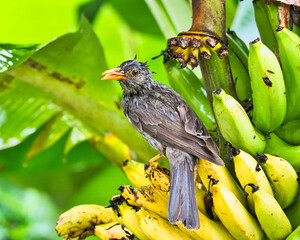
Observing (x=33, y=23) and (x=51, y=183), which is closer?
(x=51, y=183)

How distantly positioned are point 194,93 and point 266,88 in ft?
0.99

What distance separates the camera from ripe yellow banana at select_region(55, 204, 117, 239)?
149 cm

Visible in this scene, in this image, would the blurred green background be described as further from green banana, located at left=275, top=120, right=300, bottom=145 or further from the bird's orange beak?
green banana, located at left=275, top=120, right=300, bottom=145

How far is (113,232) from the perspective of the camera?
1453 mm

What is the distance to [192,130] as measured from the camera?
139 centimetres

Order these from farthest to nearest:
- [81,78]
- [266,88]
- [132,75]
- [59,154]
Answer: [59,154]
[81,78]
[132,75]
[266,88]

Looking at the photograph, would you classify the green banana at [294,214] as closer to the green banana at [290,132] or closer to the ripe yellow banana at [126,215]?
the green banana at [290,132]

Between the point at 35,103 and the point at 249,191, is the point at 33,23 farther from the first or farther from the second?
the point at 249,191

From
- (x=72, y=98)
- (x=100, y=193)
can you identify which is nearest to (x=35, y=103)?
(x=72, y=98)

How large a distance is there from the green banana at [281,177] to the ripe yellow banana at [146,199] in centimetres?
33

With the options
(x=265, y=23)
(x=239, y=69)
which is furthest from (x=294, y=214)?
(x=265, y=23)

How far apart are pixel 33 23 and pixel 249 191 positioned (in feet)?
7.11

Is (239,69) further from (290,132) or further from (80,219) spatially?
(80,219)

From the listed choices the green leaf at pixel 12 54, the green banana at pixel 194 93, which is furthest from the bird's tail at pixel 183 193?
the green leaf at pixel 12 54
